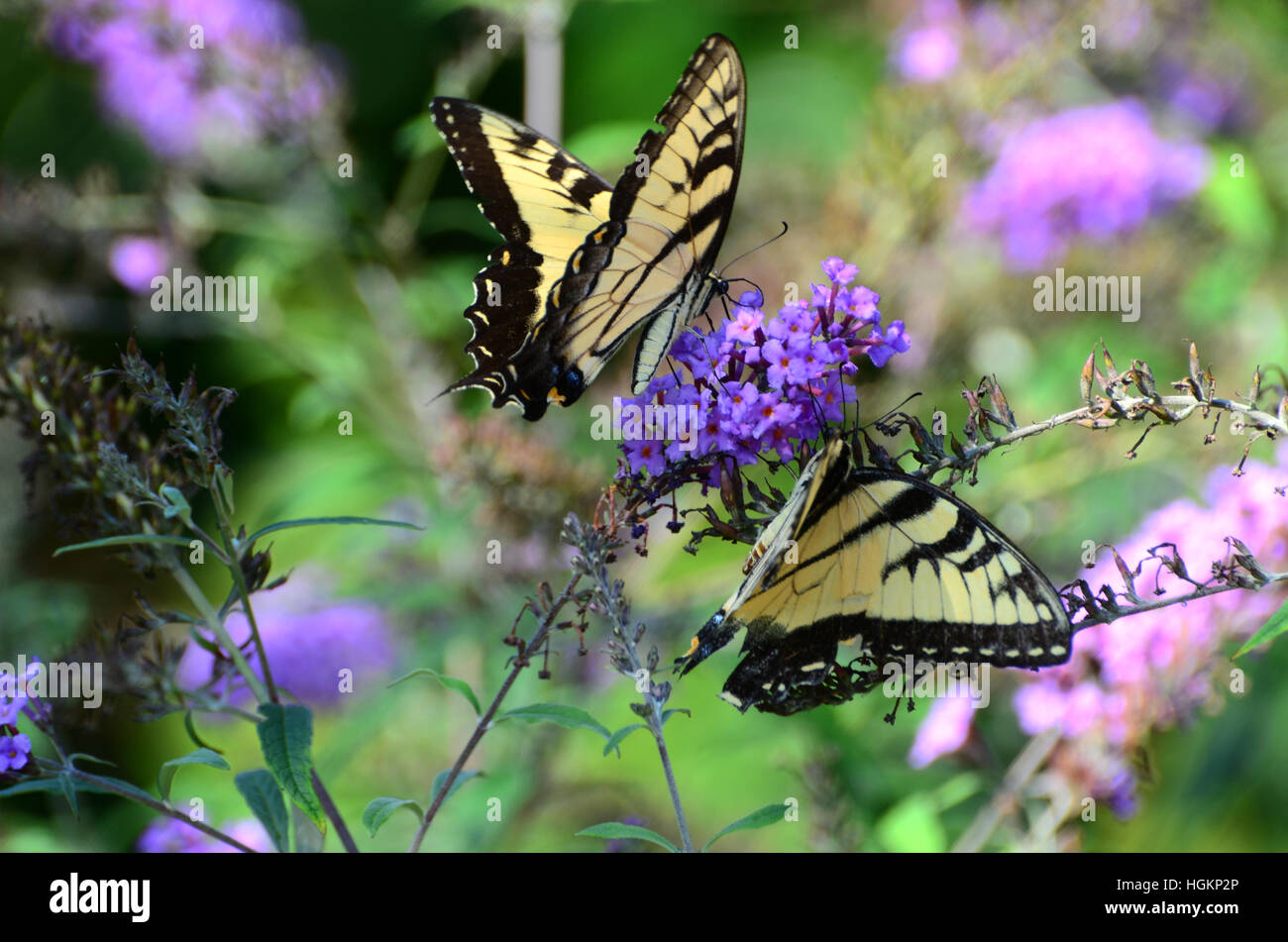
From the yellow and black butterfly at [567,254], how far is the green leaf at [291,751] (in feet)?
2.98

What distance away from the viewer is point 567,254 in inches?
90.4

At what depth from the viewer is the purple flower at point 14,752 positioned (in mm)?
1411

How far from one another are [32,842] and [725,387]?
188 cm

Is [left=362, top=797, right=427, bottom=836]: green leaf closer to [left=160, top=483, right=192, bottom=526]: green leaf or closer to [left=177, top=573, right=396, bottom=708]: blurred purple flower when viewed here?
[left=160, top=483, right=192, bottom=526]: green leaf

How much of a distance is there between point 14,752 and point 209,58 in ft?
6.45

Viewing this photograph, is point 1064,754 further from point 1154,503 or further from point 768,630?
point 1154,503

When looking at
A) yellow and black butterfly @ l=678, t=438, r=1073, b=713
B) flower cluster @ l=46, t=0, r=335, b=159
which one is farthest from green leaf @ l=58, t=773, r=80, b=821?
flower cluster @ l=46, t=0, r=335, b=159

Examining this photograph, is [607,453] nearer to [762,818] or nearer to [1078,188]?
[762,818]

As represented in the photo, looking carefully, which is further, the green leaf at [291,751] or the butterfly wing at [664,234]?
the butterfly wing at [664,234]

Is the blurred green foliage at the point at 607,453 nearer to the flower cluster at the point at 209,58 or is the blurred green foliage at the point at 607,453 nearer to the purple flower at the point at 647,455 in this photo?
the flower cluster at the point at 209,58

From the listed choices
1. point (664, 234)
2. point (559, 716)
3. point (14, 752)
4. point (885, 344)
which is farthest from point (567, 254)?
point (14, 752)

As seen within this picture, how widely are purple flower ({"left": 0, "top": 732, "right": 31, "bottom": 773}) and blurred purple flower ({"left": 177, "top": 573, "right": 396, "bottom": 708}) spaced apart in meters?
1.72

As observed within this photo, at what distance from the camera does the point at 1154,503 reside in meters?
3.14

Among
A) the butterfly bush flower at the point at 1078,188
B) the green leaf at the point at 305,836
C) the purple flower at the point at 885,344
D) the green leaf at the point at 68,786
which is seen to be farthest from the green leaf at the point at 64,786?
the butterfly bush flower at the point at 1078,188
